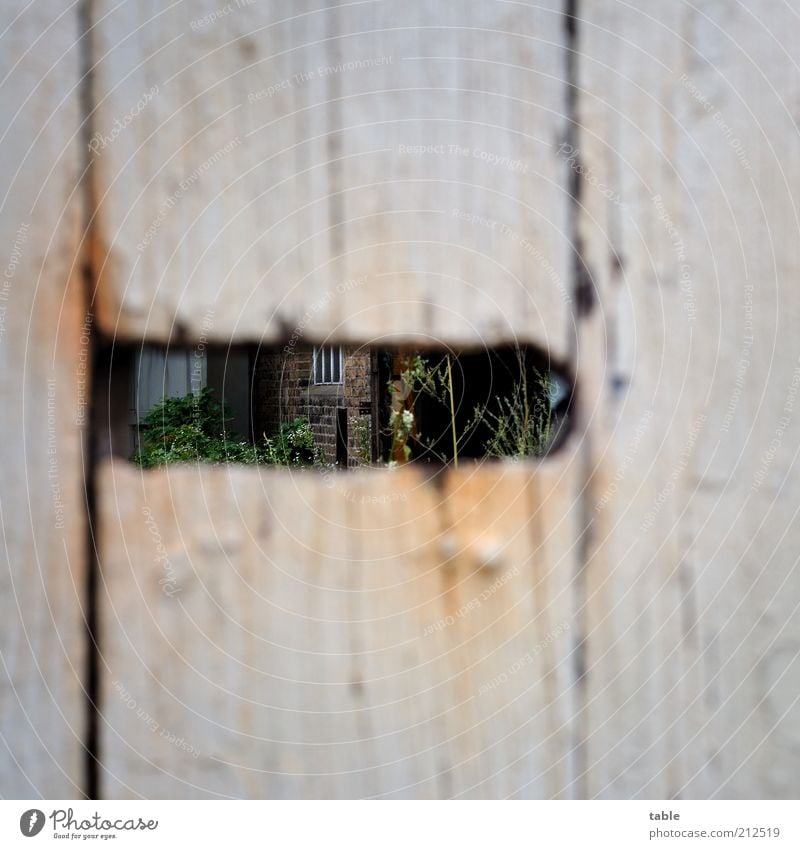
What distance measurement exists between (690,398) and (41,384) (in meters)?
0.40

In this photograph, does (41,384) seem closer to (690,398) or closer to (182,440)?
(182,440)

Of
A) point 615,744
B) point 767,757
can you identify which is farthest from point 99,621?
point 767,757

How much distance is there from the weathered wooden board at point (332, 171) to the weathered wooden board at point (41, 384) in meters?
0.02

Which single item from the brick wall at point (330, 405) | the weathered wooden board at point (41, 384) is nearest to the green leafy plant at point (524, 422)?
the weathered wooden board at point (41, 384)

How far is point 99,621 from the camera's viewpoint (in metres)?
0.44

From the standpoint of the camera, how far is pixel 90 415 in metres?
0.43

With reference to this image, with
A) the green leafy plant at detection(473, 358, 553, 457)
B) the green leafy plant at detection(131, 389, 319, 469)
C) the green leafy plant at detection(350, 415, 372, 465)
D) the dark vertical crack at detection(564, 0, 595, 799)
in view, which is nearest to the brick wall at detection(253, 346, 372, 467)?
the green leafy plant at detection(350, 415, 372, 465)

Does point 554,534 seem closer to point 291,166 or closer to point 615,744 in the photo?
point 615,744

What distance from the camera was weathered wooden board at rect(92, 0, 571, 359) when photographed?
1.43 feet

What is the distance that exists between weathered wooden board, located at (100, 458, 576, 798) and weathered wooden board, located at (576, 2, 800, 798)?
0.13 feet

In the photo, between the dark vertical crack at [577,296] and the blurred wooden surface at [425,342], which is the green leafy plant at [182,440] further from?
the dark vertical crack at [577,296]

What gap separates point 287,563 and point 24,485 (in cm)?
16

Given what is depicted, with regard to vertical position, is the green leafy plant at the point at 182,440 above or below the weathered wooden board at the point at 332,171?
below

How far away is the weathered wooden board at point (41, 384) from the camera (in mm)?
429
